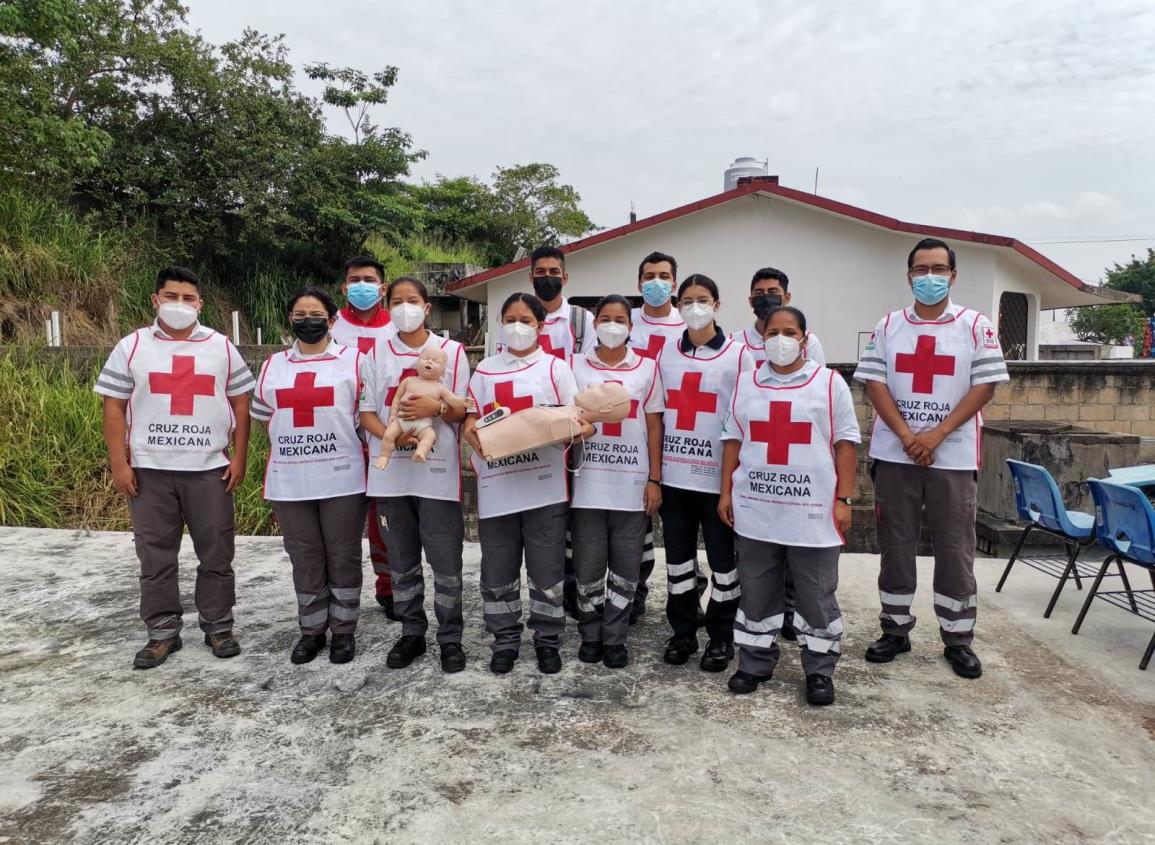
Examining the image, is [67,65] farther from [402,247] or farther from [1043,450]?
[1043,450]

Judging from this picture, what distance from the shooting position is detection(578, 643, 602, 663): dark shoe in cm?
357

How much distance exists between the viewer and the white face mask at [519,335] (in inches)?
131

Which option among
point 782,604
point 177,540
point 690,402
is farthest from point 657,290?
point 177,540

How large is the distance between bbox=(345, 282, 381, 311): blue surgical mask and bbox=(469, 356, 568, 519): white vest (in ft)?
3.23

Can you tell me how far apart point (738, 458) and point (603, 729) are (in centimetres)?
122

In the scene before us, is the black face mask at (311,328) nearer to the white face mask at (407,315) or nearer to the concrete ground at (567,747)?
the white face mask at (407,315)

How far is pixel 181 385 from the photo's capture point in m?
3.51

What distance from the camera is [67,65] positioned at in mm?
12922

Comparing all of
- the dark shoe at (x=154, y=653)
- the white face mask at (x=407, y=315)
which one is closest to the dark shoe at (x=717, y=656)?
the white face mask at (x=407, y=315)

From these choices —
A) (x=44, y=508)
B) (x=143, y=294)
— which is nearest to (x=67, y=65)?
(x=143, y=294)

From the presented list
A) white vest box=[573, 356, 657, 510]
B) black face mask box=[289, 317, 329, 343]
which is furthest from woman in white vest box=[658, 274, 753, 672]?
black face mask box=[289, 317, 329, 343]

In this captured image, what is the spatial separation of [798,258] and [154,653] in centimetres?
952

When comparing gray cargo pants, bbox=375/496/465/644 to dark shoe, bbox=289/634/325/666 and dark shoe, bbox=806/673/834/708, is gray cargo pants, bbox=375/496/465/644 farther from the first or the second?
dark shoe, bbox=806/673/834/708

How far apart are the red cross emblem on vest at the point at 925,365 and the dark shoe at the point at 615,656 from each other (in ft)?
5.79
